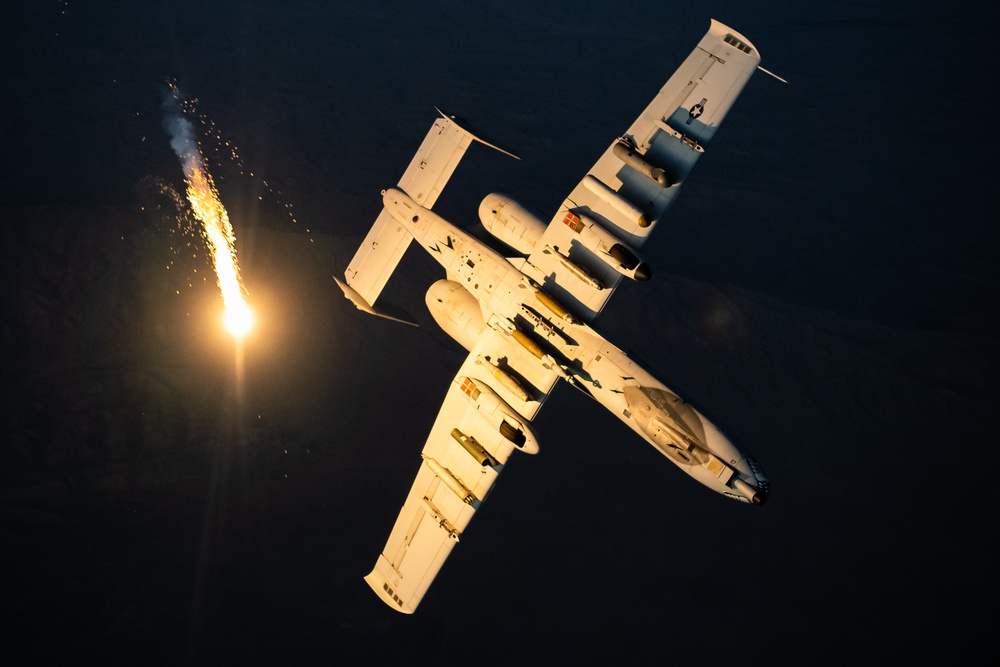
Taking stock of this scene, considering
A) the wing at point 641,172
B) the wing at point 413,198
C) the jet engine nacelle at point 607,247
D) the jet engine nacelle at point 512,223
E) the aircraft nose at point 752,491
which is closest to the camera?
the aircraft nose at point 752,491

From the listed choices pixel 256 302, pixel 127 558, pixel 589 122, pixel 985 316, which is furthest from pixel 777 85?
pixel 127 558

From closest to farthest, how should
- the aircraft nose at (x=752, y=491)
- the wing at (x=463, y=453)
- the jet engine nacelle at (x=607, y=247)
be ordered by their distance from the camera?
1. the aircraft nose at (x=752, y=491)
2. the jet engine nacelle at (x=607, y=247)
3. the wing at (x=463, y=453)

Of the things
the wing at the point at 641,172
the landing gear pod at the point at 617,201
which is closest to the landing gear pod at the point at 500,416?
the wing at the point at 641,172

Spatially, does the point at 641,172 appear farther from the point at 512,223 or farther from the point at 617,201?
the point at 512,223

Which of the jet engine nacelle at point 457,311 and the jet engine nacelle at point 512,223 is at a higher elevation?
the jet engine nacelle at point 512,223

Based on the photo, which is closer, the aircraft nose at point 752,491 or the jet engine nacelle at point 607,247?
the aircraft nose at point 752,491

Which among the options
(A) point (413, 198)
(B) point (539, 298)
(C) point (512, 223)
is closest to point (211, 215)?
(A) point (413, 198)

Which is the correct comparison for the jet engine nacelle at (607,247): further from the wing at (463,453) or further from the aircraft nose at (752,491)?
the aircraft nose at (752,491)

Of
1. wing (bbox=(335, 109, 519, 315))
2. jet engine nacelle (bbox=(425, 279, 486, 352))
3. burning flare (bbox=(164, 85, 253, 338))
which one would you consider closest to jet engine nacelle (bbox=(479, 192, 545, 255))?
wing (bbox=(335, 109, 519, 315))
